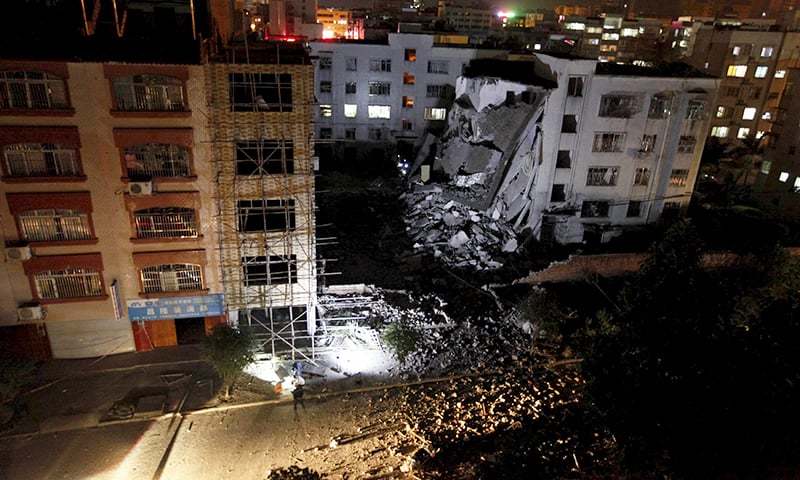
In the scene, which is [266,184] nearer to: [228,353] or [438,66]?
[228,353]

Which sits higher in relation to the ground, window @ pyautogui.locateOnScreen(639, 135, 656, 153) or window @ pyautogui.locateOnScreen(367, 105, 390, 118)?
window @ pyautogui.locateOnScreen(639, 135, 656, 153)

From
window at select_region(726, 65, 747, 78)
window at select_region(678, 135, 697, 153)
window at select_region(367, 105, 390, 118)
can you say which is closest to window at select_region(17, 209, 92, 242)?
window at select_region(367, 105, 390, 118)

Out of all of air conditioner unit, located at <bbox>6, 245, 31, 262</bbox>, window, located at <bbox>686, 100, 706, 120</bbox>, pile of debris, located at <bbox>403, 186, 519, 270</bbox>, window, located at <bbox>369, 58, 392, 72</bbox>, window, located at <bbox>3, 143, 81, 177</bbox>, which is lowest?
pile of debris, located at <bbox>403, 186, 519, 270</bbox>

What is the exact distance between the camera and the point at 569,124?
34.5 metres

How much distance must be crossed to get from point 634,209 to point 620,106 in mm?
7733

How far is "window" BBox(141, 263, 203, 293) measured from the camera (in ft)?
76.6

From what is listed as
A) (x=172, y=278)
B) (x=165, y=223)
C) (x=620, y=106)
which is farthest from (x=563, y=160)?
(x=172, y=278)

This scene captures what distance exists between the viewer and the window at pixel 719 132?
55.5 m

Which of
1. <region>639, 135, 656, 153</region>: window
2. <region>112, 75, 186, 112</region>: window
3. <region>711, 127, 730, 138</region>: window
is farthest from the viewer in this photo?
<region>711, 127, 730, 138</region>: window

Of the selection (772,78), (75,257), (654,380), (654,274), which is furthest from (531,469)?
(772,78)

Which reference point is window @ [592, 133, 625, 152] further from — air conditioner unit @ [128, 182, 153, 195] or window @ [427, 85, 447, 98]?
air conditioner unit @ [128, 182, 153, 195]

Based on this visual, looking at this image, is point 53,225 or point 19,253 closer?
point 19,253

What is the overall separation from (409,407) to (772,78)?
5581 cm

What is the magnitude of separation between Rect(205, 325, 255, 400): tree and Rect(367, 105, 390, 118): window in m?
34.4
